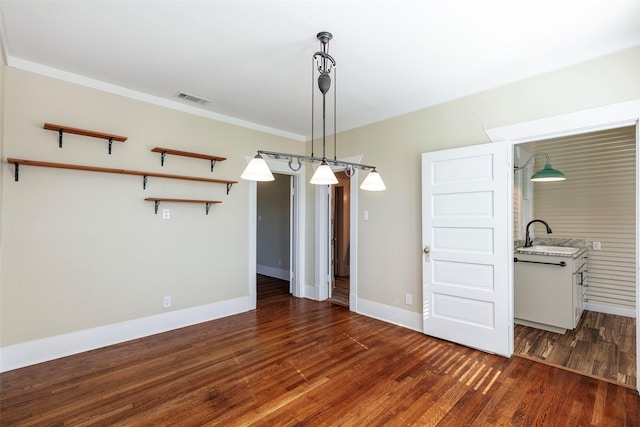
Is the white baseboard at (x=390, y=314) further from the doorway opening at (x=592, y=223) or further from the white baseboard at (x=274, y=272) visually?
the white baseboard at (x=274, y=272)

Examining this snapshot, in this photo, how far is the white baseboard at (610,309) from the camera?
3.86 m

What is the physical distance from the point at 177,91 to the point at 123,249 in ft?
5.76

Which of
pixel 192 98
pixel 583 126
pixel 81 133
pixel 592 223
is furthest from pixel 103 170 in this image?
pixel 592 223

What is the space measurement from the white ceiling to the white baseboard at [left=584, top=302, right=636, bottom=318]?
11.2 feet

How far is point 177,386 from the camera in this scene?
7.66 feet

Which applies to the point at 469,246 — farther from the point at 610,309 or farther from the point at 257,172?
the point at 610,309

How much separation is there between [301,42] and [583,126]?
2360mm

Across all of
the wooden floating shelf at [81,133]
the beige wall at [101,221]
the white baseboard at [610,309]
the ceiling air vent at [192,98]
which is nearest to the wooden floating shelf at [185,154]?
the beige wall at [101,221]

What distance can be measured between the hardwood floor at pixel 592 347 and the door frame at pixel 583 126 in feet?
1.31

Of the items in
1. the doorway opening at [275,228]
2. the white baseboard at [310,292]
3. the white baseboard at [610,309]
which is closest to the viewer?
the white baseboard at [610,309]

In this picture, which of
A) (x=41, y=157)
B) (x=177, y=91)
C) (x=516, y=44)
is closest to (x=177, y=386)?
(x=41, y=157)

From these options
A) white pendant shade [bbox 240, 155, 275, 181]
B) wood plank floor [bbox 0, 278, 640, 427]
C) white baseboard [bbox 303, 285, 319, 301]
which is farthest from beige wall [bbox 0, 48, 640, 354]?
white pendant shade [bbox 240, 155, 275, 181]

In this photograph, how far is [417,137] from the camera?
11.6 ft

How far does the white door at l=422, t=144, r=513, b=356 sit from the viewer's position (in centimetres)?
280
